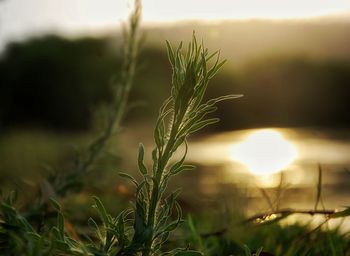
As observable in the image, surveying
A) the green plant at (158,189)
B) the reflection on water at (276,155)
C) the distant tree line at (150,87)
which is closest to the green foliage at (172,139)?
the green plant at (158,189)

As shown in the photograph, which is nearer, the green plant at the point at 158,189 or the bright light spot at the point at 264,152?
the green plant at the point at 158,189

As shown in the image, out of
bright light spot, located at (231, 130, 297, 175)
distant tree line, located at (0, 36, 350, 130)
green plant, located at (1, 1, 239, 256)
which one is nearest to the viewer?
green plant, located at (1, 1, 239, 256)

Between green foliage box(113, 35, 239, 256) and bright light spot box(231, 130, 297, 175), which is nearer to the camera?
green foliage box(113, 35, 239, 256)

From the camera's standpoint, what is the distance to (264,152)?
8.05 metres

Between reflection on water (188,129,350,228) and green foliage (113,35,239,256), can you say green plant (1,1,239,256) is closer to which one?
green foliage (113,35,239,256)

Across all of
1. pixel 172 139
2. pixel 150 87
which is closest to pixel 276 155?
pixel 150 87

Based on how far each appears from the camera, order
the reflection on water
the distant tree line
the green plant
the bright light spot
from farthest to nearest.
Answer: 1. the distant tree line
2. the bright light spot
3. the reflection on water
4. the green plant

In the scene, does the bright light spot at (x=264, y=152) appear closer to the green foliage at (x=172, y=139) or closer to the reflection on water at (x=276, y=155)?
the reflection on water at (x=276, y=155)

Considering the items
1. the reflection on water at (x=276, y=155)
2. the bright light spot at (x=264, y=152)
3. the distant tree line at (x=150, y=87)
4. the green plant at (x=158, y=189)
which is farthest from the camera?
the distant tree line at (x=150, y=87)

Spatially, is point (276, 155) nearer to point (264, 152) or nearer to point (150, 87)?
point (264, 152)

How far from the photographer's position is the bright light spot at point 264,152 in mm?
6090

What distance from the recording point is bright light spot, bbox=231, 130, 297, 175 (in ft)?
20.0

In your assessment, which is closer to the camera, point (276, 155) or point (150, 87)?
point (276, 155)

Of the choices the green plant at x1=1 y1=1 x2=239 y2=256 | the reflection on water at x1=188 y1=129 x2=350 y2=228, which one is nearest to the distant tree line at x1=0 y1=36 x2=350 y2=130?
the reflection on water at x1=188 y1=129 x2=350 y2=228
